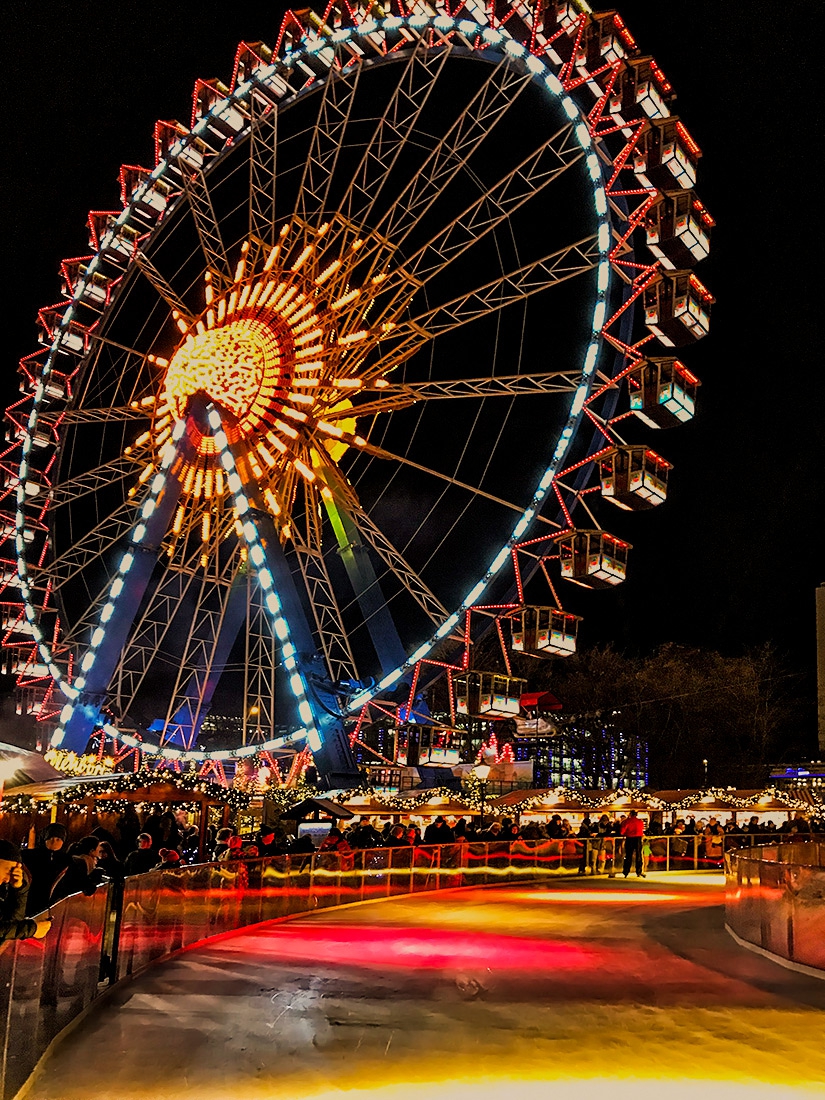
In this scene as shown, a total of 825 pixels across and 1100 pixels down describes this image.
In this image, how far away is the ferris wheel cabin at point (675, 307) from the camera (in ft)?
73.2

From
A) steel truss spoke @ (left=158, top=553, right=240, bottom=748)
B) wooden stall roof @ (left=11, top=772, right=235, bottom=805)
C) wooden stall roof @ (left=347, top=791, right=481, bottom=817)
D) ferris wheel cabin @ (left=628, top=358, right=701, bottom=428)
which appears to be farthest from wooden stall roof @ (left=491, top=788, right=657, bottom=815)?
ferris wheel cabin @ (left=628, top=358, right=701, bottom=428)

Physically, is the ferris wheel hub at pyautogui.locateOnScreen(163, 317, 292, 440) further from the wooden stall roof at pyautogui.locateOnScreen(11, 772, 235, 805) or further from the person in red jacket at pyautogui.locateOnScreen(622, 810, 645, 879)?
the person in red jacket at pyautogui.locateOnScreen(622, 810, 645, 879)

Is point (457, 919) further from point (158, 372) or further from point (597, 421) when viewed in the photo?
point (158, 372)

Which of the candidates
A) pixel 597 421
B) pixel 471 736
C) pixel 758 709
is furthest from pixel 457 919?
pixel 471 736

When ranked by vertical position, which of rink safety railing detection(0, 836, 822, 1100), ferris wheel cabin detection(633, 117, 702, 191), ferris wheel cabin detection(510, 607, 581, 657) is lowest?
rink safety railing detection(0, 836, 822, 1100)

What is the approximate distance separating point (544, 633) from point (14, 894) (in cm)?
1808

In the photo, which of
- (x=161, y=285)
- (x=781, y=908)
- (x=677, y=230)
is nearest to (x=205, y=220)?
(x=161, y=285)

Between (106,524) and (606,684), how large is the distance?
3483cm

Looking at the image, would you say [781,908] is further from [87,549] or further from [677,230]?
[87,549]

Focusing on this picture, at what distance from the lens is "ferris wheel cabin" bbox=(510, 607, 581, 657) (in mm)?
23391

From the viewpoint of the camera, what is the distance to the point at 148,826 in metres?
14.3

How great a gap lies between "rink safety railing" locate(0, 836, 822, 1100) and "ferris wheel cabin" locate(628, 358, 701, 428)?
821 cm

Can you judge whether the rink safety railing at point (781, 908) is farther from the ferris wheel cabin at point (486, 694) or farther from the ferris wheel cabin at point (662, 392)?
the ferris wheel cabin at point (486, 694)

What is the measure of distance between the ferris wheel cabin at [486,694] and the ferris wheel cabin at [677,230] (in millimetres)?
8947
